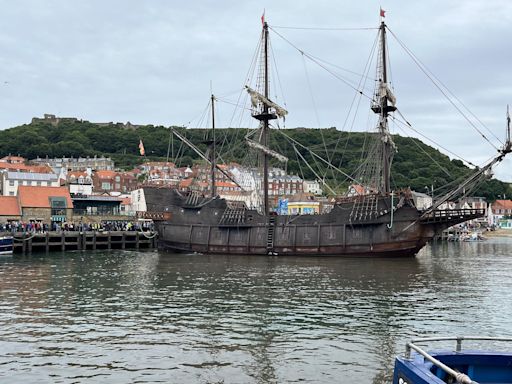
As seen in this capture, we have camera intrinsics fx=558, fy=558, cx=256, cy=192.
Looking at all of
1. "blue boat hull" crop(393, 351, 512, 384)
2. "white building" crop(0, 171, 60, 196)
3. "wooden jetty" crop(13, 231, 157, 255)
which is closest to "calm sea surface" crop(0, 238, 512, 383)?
"blue boat hull" crop(393, 351, 512, 384)

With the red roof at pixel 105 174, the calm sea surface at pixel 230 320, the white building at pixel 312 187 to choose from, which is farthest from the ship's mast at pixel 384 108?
the white building at pixel 312 187

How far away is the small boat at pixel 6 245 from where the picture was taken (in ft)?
169

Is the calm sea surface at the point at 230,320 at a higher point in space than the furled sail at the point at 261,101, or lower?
lower

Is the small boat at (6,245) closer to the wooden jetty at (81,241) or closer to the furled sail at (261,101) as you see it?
the wooden jetty at (81,241)

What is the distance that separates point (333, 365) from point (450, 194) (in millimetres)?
33119

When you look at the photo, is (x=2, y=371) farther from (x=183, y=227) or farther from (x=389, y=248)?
(x=183, y=227)

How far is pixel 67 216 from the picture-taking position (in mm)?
76562

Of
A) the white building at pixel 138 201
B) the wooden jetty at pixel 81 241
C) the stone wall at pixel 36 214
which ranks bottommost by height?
the wooden jetty at pixel 81 241

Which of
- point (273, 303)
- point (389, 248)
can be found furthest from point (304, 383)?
point (389, 248)

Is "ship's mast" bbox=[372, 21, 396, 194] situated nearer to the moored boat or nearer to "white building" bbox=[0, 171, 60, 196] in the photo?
the moored boat

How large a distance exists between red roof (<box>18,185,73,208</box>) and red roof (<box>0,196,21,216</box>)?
0.76 meters

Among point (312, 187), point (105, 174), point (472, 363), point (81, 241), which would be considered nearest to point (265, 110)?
point (81, 241)

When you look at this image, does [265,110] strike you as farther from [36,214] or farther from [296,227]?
[36,214]

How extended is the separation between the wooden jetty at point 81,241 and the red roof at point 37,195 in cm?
1565
